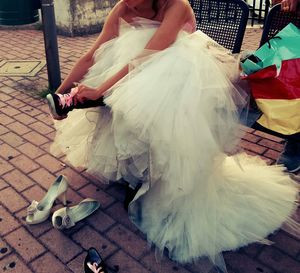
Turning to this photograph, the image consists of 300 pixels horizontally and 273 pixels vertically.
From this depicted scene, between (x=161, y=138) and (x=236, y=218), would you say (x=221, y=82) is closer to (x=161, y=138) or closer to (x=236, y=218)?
(x=161, y=138)

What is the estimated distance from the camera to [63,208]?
2.25 m

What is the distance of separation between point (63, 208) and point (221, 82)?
47.1 inches

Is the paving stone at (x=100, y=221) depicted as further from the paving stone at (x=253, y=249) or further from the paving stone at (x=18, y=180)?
the paving stone at (x=253, y=249)

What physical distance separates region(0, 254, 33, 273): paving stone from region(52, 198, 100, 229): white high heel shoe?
0.29 meters

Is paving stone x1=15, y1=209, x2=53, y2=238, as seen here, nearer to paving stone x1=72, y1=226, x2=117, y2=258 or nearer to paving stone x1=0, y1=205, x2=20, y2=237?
paving stone x1=0, y1=205, x2=20, y2=237

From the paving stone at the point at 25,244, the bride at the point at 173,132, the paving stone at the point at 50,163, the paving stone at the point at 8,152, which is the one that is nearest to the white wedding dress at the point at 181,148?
the bride at the point at 173,132

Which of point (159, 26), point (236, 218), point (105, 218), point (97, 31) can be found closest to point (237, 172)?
point (236, 218)

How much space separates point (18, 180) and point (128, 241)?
100cm

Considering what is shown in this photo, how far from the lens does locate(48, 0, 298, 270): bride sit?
1872 mm

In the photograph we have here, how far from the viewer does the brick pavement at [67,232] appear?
198 cm

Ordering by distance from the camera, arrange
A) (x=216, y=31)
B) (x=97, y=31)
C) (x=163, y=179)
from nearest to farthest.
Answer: (x=163, y=179), (x=216, y=31), (x=97, y=31)

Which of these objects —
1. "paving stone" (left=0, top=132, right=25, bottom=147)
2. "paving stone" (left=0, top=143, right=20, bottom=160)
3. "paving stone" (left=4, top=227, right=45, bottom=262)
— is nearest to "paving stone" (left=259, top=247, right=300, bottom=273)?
"paving stone" (left=4, top=227, right=45, bottom=262)

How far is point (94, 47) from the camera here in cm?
246

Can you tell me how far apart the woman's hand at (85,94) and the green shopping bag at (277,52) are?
32.9 inches
